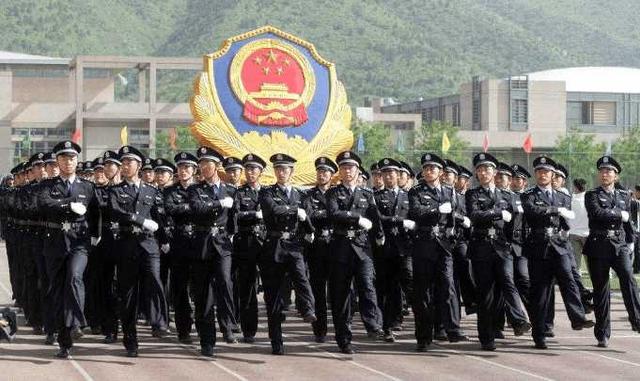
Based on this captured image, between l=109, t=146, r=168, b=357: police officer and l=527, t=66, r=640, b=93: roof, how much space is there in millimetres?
90727

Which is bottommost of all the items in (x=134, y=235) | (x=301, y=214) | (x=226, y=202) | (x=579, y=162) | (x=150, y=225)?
(x=134, y=235)

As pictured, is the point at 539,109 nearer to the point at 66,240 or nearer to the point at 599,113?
the point at 599,113

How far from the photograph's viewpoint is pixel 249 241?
556 inches

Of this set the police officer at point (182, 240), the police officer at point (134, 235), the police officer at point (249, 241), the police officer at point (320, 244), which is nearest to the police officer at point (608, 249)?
the police officer at point (320, 244)

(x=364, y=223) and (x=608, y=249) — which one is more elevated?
(x=364, y=223)

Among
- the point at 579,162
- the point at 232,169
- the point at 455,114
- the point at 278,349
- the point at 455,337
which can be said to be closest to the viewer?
the point at 278,349

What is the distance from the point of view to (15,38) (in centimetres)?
17388

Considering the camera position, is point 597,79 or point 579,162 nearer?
point 579,162

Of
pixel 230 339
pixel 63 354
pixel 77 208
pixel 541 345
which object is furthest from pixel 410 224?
pixel 63 354

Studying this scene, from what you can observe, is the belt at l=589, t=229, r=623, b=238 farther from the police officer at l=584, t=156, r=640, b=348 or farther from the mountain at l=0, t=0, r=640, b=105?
the mountain at l=0, t=0, r=640, b=105

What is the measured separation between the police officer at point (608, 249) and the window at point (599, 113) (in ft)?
290

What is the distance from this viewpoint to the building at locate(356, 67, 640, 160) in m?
92.4

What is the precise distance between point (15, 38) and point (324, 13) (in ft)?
141

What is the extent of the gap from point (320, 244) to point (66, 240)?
2.80 m
